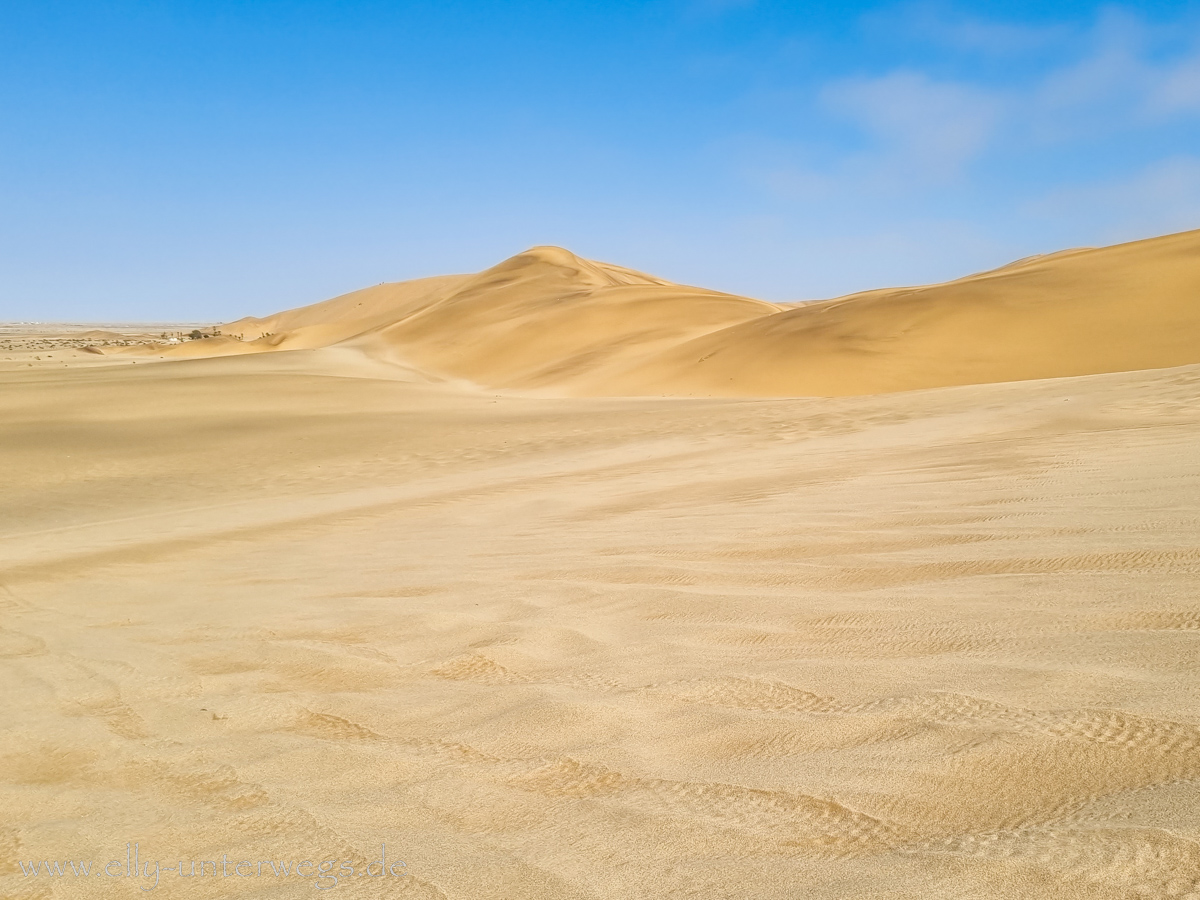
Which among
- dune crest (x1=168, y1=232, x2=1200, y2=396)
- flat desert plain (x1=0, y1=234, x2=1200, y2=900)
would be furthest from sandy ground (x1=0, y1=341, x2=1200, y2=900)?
dune crest (x1=168, y1=232, x2=1200, y2=396)

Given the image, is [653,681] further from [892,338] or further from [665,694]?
[892,338]

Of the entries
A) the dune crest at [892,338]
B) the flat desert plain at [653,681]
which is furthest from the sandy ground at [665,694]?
the dune crest at [892,338]

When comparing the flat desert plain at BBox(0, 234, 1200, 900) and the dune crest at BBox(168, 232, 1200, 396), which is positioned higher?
the dune crest at BBox(168, 232, 1200, 396)

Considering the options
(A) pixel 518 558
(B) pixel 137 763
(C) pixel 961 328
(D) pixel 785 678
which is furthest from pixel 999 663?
(C) pixel 961 328

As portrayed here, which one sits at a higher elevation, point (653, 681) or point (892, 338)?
point (892, 338)

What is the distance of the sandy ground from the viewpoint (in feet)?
5.74

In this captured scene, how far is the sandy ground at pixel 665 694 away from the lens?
175 cm

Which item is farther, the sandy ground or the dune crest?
the dune crest

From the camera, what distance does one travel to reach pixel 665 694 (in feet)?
8.42

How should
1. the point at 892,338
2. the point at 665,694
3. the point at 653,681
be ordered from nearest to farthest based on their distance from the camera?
1. the point at 665,694
2. the point at 653,681
3. the point at 892,338

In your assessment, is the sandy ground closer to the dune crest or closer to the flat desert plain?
the flat desert plain

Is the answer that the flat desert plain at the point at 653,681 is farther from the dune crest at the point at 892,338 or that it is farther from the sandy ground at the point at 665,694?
the dune crest at the point at 892,338

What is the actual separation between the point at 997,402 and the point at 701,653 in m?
9.17

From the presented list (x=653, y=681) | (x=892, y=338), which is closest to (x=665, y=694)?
(x=653, y=681)
